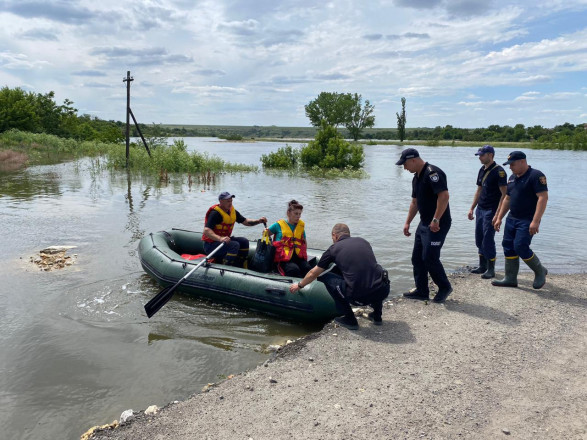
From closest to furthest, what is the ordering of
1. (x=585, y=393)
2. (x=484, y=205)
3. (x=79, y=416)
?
(x=585, y=393) → (x=79, y=416) → (x=484, y=205)

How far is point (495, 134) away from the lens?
7819 centimetres

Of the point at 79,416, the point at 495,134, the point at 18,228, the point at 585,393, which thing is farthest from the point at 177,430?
the point at 495,134

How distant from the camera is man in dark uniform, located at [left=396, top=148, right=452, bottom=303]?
16.6 ft

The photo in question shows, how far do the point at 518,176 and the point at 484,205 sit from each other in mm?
796

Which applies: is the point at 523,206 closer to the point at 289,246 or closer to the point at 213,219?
the point at 289,246

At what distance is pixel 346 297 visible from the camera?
15.3 ft

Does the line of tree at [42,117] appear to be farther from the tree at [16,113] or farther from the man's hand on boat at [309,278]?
the man's hand on boat at [309,278]

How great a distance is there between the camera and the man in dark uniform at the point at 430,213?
5.07 meters

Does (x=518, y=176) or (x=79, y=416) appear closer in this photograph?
(x=79, y=416)

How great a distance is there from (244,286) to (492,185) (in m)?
3.51

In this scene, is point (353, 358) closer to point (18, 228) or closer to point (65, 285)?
point (65, 285)

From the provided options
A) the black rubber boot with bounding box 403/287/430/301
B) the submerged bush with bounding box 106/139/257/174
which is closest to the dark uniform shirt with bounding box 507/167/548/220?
the black rubber boot with bounding box 403/287/430/301

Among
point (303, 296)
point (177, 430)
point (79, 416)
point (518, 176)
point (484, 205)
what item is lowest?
→ point (79, 416)

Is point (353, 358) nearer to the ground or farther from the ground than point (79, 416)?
farther from the ground
